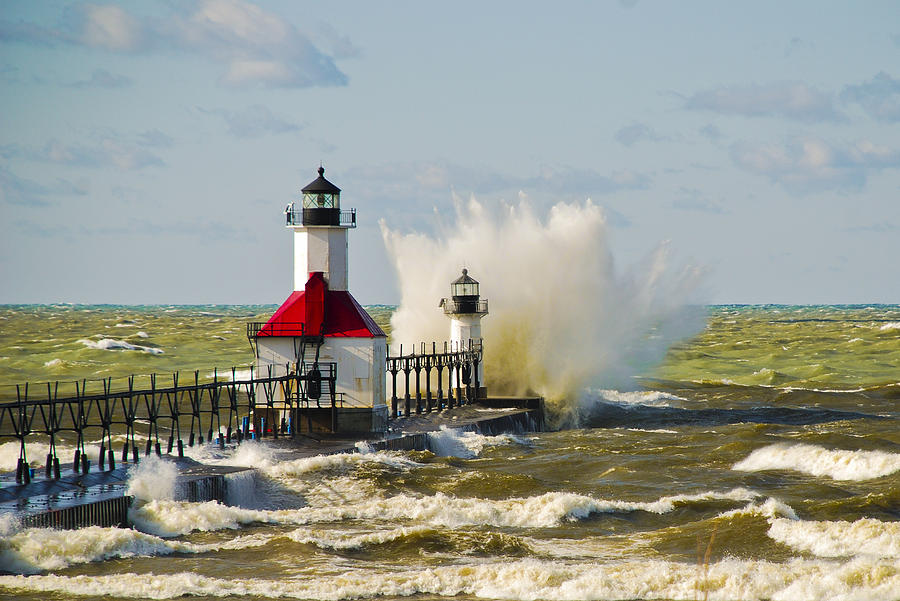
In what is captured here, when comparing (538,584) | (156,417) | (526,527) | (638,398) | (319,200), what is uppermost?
(319,200)

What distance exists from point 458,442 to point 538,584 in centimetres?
1572

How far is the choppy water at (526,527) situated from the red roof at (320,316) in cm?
367

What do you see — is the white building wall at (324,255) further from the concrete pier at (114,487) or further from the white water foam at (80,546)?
the white water foam at (80,546)

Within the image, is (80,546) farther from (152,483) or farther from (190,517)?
(152,483)

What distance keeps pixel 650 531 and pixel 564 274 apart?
28371 millimetres

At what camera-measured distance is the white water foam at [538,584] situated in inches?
589

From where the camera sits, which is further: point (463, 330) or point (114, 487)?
point (463, 330)

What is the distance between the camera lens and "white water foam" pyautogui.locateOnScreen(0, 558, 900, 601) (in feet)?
49.1

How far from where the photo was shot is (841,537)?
1798cm

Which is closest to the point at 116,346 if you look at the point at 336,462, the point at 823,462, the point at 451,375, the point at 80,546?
the point at 451,375

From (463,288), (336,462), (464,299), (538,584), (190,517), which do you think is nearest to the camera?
(538,584)

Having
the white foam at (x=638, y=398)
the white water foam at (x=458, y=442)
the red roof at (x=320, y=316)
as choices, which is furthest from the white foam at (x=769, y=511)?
the white foam at (x=638, y=398)

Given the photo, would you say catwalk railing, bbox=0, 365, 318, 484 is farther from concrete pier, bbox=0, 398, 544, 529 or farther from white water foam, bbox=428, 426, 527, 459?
white water foam, bbox=428, 426, 527, 459

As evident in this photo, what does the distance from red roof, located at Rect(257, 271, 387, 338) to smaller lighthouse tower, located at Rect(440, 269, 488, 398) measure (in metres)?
12.6
